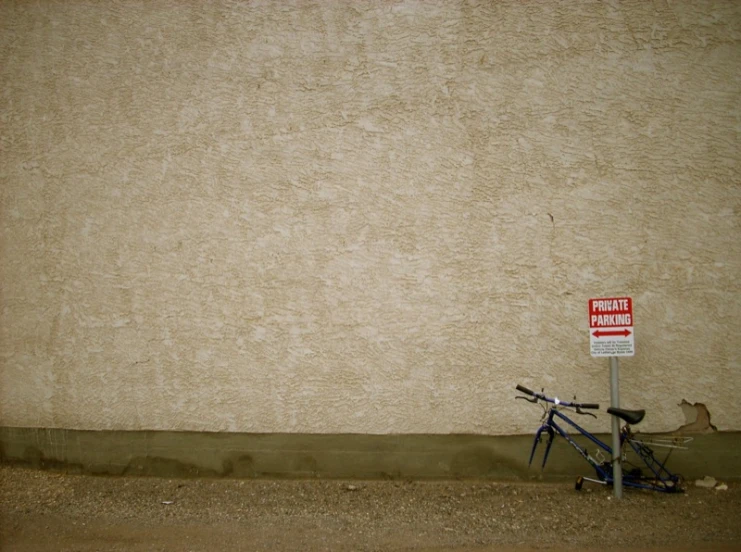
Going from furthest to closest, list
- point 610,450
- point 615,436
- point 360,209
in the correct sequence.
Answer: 1. point 360,209
2. point 610,450
3. point 615,436

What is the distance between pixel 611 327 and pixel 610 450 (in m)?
1.07

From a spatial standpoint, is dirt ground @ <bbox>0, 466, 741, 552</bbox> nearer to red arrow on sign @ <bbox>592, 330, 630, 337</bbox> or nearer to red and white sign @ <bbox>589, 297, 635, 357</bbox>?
red and white sign @ <bbox>589, 297, 635, 357</bbox>

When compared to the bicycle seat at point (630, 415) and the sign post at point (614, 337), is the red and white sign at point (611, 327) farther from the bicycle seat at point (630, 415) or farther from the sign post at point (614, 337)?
the bicycle seat at point (630, 415)

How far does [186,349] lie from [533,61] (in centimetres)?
422

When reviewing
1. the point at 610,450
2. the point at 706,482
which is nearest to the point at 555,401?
the point at 610,450

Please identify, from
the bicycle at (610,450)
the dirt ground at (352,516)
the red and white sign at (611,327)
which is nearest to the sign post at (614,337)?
the red and white sign at (611,327)

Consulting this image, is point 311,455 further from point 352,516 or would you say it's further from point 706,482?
point 706,482

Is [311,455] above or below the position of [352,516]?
above

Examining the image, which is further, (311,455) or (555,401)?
(311,455)

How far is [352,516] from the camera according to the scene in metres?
4.46

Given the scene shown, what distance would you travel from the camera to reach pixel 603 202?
486 cm

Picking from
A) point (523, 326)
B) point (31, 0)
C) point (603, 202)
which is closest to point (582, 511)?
point (523, 326)

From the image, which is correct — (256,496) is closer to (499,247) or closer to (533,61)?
(499,247)

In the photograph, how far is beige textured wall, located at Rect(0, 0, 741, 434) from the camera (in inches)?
188
